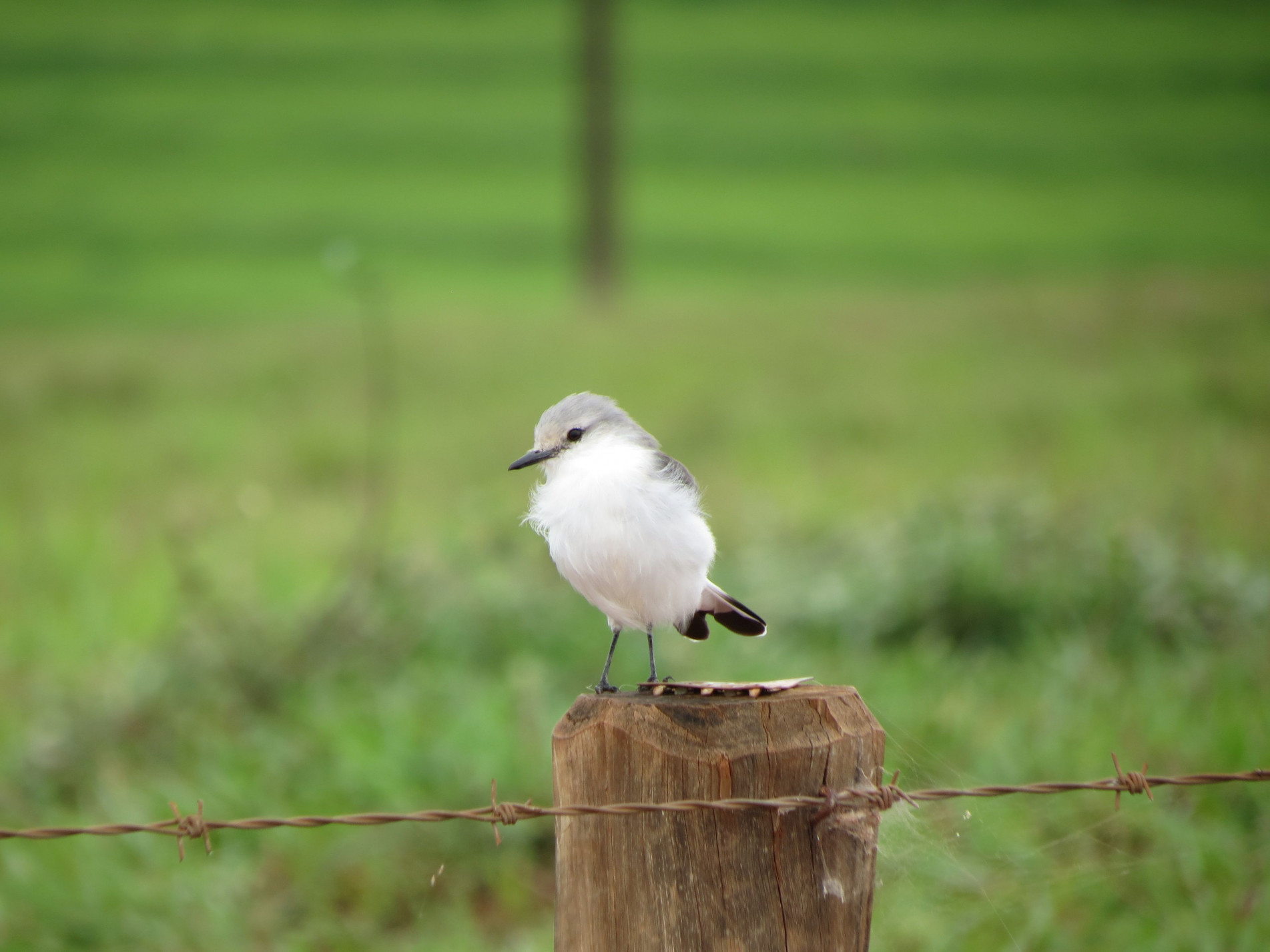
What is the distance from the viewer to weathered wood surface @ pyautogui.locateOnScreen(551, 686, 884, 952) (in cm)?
192

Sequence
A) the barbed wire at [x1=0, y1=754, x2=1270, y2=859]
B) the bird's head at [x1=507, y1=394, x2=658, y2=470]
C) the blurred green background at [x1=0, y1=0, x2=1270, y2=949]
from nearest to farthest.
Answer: the barbed wire at [x1=0, y1=754, x2=1270, y2=859] → the bird's head at [x1=507, y1=394, x2=658, y2=470] → the blurred green background at [x1=0, y1=0, x2=1270, y2=949]

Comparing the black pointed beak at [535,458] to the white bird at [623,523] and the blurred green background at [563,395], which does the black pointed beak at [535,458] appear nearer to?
the white bird at [623,523]

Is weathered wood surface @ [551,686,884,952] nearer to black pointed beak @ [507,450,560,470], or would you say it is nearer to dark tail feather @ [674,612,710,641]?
dark tail feather @ [674,612,710,641]

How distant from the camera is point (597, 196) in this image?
14.6 metres

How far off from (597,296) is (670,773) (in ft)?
42.9

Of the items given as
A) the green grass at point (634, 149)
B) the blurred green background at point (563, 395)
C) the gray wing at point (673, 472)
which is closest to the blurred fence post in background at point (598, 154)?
the blurred green background at point (563, 395)

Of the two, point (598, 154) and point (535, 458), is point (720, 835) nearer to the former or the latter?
point (535, 458)

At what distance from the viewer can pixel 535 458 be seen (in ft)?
8.30

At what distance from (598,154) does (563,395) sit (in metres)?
5.16

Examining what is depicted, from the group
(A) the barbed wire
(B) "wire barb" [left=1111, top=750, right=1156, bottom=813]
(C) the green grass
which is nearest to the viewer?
(A) the barbed wire

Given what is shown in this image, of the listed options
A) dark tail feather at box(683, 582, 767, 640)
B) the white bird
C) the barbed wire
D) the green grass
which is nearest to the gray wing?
the white bird

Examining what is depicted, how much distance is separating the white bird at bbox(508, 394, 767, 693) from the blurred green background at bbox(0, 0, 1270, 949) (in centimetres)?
69

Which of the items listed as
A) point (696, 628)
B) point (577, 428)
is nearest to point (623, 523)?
point (577, 428)

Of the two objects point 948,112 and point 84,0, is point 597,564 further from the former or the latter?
point 84,0
